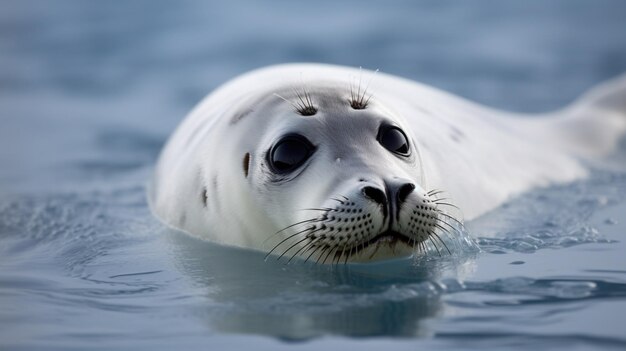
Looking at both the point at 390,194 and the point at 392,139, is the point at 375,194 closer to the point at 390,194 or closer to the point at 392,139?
the point at 390,194

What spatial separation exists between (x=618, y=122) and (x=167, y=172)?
3.30m

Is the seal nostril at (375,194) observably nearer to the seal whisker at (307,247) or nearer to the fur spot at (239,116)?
the seal whisker at (307,247)

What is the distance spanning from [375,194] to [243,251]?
873 millimetres

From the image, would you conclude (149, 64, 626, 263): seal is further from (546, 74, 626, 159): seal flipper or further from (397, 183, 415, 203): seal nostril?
(546, 74, 626, 159): seal flipper

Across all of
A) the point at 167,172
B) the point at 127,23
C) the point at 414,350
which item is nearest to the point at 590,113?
the point at 167,172

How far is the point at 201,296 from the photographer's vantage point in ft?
12.1

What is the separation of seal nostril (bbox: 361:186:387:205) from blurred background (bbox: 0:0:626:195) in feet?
10.9

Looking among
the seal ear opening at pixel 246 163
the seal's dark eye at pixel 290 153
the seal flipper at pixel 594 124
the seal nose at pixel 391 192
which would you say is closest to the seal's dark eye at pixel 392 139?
the seal's dark eye at pixel 290 153

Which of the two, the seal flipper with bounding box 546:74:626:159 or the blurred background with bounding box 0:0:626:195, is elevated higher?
the blurred background with bounding box 0:0:626:195

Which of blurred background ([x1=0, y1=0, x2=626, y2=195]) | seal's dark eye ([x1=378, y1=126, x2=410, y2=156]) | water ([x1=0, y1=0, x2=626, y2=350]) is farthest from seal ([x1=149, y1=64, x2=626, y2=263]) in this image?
blurred background ([x1=0, y1=0, x2=626, y2=195])

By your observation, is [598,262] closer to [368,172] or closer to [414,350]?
[368,172]

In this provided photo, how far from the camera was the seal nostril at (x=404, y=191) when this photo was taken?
3.60 meters

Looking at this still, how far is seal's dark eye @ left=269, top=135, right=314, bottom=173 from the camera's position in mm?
3936

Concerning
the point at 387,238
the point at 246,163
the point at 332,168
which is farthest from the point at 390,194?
the point at 246,163
